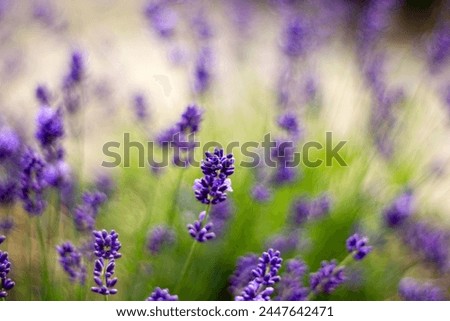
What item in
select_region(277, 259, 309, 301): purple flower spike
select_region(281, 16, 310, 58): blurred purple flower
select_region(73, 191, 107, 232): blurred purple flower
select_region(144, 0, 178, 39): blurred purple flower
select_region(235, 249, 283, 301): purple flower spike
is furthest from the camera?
select_region(144, 0, 178, 39): blurred purple flower

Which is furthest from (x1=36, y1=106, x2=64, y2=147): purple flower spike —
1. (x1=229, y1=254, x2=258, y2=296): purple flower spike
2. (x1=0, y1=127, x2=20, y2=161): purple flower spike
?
(x1=229, y1=254, x2=258, y2=296): purple flower spike

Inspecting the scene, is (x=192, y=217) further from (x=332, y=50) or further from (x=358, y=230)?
(x=332, y=50)

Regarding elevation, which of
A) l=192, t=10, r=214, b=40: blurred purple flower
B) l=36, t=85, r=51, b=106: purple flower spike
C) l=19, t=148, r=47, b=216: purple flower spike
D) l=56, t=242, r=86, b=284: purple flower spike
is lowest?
l=56, t=242, r=86, b=284: purple flower spike

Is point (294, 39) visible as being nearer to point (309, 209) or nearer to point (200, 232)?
point (309, 209)

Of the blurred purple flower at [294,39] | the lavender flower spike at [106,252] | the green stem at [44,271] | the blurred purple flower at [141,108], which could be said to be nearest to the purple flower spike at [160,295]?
the lavender flower spike at [106,252]

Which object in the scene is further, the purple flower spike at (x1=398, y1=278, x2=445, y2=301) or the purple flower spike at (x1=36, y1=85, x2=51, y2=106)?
the purple flower spike at (x1=398, y1=278, x2=445, y2=301)

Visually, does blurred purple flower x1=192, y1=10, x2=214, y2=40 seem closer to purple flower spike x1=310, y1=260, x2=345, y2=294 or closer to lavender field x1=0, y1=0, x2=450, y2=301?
lavender field x1=0, y1=0, x2=450, y2=301

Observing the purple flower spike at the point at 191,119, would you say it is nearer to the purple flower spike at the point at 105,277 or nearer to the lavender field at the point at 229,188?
the lavender field at the point at 229,188

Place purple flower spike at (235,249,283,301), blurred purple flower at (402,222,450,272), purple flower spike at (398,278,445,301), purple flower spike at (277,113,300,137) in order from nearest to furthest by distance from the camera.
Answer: purple flower spike at (235,249,283,301) < purple flower spike at (398,278,445,301) < purple flower spike at (277,113,300,137) < blurred purple flower at (402,222,450,272)
